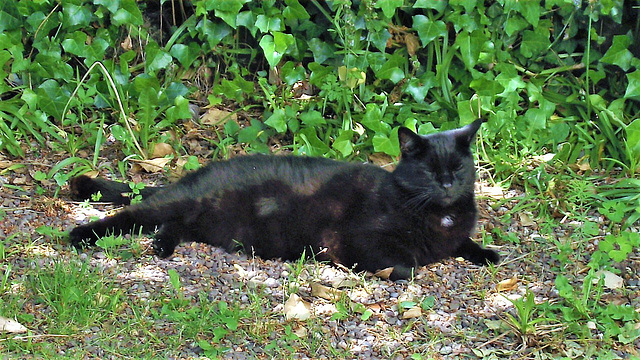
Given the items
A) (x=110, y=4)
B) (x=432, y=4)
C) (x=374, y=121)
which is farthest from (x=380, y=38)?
(x=110, y=4)

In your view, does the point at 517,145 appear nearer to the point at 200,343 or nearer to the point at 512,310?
the point at 512,310

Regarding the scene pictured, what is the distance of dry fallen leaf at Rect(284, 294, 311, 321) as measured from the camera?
3352mm

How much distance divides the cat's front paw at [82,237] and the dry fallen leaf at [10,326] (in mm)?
746

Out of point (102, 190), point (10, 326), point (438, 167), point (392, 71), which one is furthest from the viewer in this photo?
point (392, 71)

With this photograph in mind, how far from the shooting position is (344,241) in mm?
3902

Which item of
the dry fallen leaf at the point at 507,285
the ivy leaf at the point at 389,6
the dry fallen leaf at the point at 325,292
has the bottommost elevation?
the dry fallen leaf at the point at 507,285

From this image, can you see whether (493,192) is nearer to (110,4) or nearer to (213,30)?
(213,30)

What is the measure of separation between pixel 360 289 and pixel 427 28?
195 centimetres

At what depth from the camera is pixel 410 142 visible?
12.7 ft

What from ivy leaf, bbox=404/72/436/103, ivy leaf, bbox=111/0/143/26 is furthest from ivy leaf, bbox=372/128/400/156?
ivy leaf, bbox=111/0/143/26

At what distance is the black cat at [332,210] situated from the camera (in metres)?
3.84

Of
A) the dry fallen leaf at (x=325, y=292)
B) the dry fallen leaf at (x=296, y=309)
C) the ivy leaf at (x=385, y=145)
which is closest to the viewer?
the dry fallen leaf at (x=296, y=309)

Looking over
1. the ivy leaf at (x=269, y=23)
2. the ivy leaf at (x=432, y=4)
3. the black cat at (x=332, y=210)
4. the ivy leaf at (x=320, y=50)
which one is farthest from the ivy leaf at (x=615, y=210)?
the ivy leaf at (x=269, y=23)

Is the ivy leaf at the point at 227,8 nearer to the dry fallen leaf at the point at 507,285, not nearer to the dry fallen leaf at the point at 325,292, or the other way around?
the dry fallen leaf at the point at 325,292
